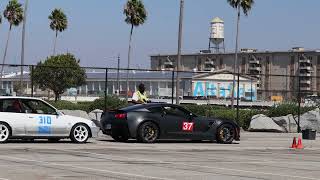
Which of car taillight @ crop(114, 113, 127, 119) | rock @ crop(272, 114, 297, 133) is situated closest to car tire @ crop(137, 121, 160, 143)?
car taillight @ crop(114, 113, 127, 119)

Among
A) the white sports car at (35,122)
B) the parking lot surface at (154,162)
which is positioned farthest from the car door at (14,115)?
the parking lot surface at (154,162)

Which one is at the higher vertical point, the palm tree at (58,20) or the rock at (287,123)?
the palm tree at (58,20)

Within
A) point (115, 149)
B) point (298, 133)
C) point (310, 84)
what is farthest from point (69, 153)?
point (310, 84)

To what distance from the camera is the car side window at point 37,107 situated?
61.6ft

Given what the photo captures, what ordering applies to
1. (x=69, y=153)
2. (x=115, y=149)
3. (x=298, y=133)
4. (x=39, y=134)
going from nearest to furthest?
(x=69, y=153), (x=115, y=149), (x=39, y=134), (x=298, y=133)

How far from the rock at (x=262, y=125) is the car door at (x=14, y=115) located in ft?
44.7

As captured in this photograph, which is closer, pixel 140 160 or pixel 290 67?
pixel 140 160

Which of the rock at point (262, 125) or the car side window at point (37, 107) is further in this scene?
the rock at point (262, 125)

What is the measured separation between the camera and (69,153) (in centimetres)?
1557

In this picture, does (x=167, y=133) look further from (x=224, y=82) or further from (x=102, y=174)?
(x=224, y=82)

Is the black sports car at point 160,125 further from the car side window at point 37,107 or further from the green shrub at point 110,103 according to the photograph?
the green shrub at point 110,103

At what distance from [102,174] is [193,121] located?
32.0ft

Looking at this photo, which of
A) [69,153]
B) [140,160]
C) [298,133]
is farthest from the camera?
[298,133]

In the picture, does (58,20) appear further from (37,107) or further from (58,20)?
(37,107)
